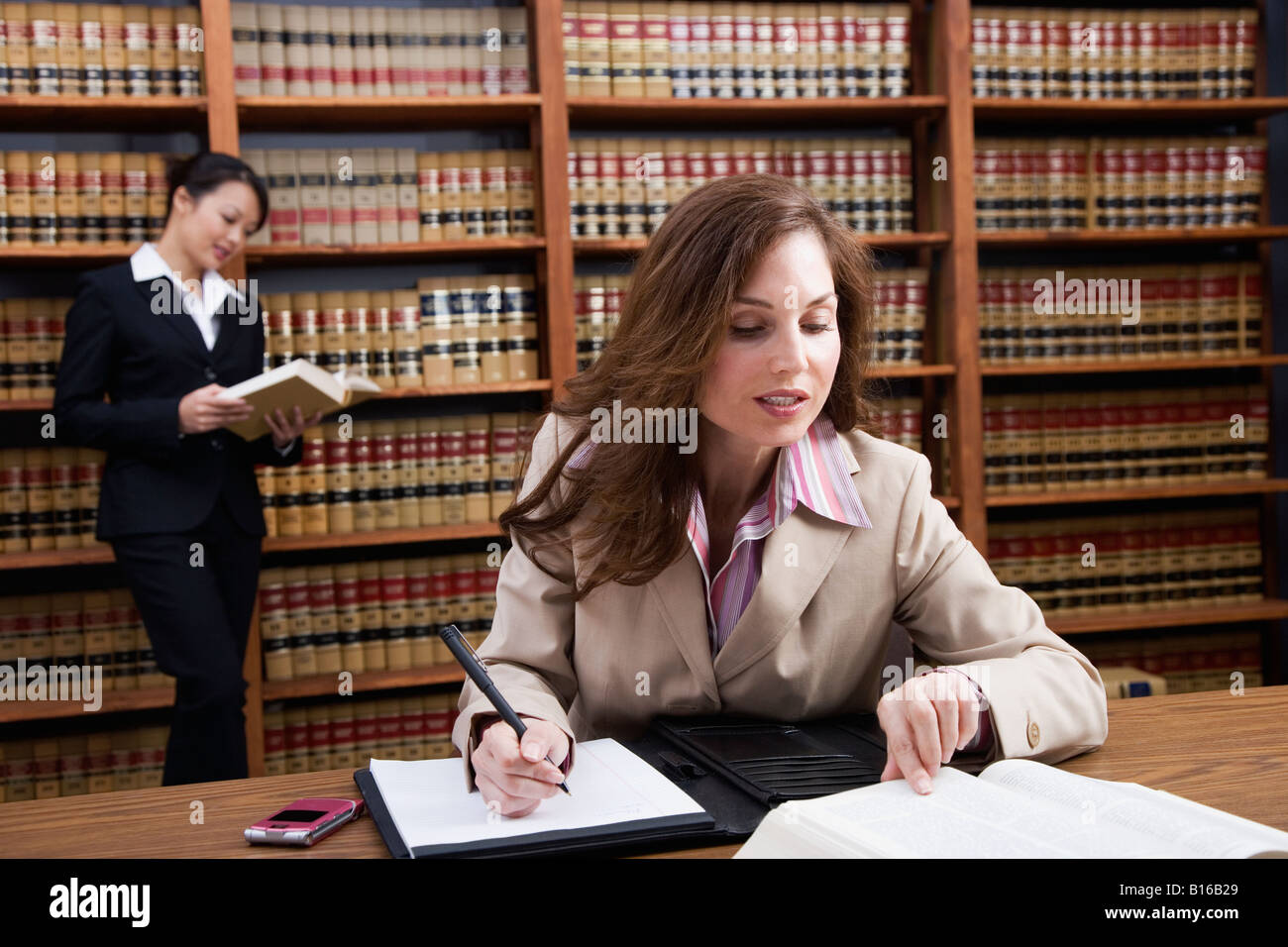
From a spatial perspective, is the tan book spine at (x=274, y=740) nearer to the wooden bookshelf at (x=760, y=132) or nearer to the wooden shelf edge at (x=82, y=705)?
the wooden bookshelf at (x=760, y=132)

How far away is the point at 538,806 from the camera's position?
94cm

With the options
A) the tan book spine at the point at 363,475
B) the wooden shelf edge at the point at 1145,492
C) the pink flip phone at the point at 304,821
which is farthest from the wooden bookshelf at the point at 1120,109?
the pink flip phone at the point at 304,821

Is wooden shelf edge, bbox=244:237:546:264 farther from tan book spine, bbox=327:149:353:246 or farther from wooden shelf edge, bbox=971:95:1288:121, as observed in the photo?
wooden shelf edge, bbox=971:95:1288:121

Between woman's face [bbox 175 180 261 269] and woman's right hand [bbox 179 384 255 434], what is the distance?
36 centimetres

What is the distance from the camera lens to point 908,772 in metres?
0.92

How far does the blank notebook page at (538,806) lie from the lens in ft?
2.93

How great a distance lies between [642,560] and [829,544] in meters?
0.22

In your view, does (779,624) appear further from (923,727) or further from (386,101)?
(386,101)

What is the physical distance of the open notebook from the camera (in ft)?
2.85

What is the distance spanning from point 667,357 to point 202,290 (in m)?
1.85

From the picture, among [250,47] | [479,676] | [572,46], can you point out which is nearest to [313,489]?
[250,47]

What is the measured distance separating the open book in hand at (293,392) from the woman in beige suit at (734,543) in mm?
1291
